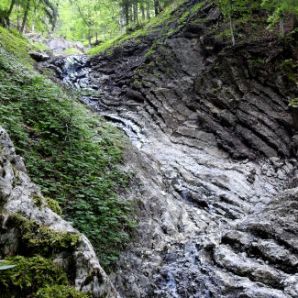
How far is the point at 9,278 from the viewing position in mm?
3816

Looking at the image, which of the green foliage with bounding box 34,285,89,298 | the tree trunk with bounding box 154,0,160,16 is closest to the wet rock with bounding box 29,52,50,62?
the tree trunk with bounding box 154,0,160,16

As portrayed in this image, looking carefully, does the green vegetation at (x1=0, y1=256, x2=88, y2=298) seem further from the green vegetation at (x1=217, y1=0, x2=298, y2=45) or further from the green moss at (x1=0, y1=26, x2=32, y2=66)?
the green vegetation at (x1=217, y1=0, x2=298, y2=45)

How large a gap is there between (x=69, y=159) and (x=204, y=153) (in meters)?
8.96

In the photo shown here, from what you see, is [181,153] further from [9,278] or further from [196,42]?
[9,278]

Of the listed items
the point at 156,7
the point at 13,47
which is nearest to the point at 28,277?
the point at 13,47

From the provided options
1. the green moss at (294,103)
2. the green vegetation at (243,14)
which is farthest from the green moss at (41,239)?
the green vegetation at (243,14)

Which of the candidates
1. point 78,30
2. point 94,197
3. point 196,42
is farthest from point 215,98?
point 78,30

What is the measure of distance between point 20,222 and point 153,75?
62.3 ft

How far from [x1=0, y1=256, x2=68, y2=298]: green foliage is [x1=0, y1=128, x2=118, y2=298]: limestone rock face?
239mm

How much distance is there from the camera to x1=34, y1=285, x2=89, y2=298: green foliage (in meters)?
3.94

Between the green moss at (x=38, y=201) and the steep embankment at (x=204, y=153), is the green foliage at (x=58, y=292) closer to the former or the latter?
the green moss at (x=38, y=201)

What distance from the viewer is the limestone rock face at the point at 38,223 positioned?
4.58 meters

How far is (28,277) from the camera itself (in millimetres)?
4035

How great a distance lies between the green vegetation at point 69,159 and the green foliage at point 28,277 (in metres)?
3.33
